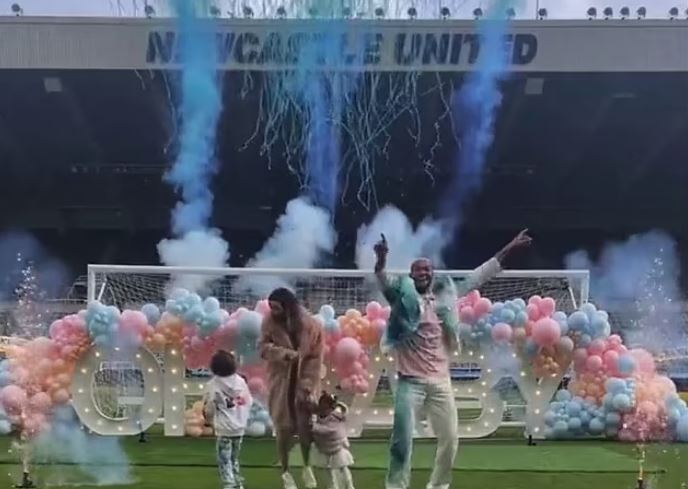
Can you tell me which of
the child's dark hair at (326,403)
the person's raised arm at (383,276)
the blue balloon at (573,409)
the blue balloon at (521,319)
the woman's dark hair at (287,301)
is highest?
the person's raised arm at (383,276)

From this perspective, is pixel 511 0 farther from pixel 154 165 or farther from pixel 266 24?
pixel 154 165

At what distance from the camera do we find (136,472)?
8.77m

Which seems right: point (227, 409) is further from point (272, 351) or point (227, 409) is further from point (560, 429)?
point (560, 429)

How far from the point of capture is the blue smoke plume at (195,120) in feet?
90.2

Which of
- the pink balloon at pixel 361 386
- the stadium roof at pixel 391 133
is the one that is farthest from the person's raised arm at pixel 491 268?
the stadium roof at pixel 391 133

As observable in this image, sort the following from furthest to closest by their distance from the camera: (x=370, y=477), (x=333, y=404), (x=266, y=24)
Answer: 1. (x=266, y=24)
2. (x=370, y=477)
3. (x=333, y=404)

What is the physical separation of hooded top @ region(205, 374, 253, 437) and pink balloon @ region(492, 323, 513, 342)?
4950 millimetres

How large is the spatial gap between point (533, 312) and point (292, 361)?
17.2 feet

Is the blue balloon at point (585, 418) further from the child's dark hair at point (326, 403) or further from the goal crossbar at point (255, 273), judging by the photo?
the child's dark hair at point (326, 403)

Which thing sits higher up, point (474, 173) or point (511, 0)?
point (511, 0)

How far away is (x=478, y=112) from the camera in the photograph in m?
30.6

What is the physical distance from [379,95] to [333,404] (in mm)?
23062

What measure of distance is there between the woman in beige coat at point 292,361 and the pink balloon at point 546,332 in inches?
188

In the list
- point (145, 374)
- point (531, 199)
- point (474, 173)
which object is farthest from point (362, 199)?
point (145, 374)
